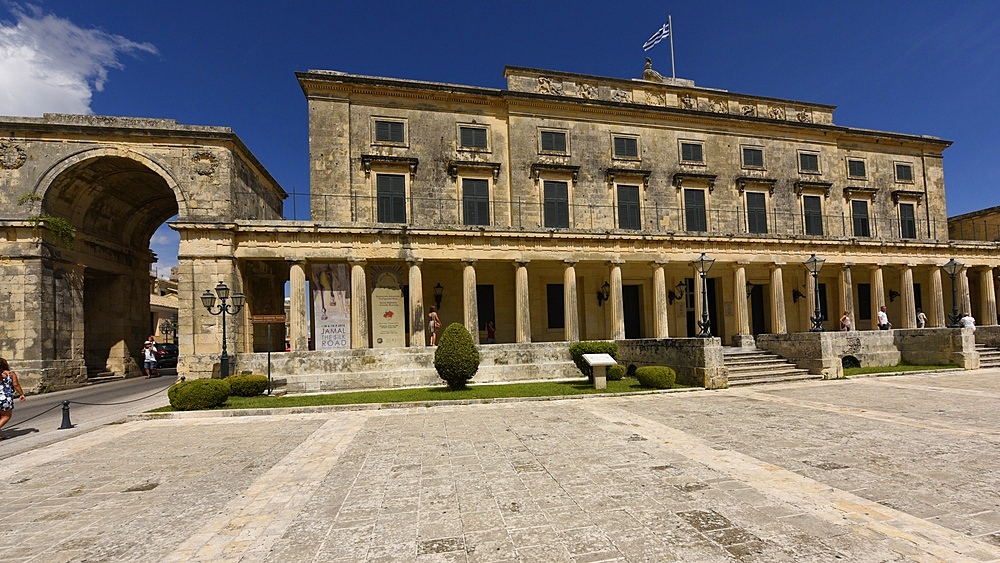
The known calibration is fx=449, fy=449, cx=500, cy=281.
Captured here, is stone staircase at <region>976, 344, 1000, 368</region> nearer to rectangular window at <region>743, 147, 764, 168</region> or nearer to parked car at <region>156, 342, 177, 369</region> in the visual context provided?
rectangular window at <region>743, 147, 764, 168</region>

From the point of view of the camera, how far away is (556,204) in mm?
24688

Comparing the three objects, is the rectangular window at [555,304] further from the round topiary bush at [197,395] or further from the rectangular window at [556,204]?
the round topiary bush at [197,395]

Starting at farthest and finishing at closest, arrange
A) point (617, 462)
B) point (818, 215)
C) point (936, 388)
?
point (818, 215)
point (936, 388)
point (617, 462)

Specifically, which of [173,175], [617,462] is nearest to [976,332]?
[617,462]

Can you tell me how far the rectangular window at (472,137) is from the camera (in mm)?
24094

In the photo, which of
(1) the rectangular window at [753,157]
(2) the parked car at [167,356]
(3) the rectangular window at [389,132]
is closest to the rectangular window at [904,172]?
(1) the rectangular window at [753,157]

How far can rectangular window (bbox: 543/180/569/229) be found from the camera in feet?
80.5

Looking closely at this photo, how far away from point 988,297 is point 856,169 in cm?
1057

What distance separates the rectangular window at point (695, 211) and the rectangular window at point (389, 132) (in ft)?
54.1

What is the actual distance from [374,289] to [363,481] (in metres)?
15.0

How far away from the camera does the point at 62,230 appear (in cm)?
1978

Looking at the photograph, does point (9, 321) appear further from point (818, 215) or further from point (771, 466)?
point (818, 215)

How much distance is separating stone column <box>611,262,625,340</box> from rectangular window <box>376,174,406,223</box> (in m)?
11.0

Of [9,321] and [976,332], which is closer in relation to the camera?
[9,321]
